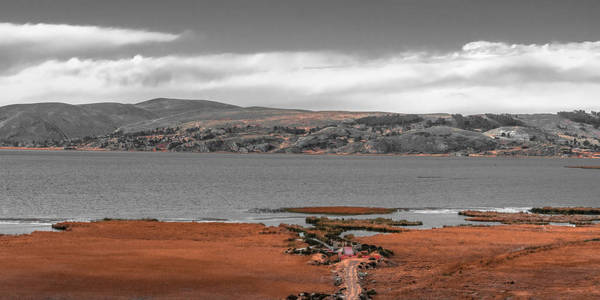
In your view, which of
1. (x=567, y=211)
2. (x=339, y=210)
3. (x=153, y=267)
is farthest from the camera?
(x=567, y=211)

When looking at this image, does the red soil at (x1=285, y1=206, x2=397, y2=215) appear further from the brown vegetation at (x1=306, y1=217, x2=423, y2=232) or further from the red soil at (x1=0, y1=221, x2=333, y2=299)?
the red soil at (x1=0, y1=221, x2=333, y2=299)

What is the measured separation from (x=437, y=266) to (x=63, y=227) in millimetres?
48329

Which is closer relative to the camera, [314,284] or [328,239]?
[314,284]

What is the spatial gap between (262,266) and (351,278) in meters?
8.48

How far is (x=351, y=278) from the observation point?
4238 cm

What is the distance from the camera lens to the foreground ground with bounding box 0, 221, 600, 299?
38.6 meters

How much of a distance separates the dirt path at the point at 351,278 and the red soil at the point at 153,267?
4.65 feet

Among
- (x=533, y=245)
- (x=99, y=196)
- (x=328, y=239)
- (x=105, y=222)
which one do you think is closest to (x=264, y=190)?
(x=99, y=196)

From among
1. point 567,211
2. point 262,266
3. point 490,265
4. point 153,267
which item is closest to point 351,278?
point 262,266

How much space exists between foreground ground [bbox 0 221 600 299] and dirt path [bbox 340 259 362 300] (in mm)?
1131

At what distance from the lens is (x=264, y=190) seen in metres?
144

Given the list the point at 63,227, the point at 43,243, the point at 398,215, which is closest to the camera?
the point at 43,243

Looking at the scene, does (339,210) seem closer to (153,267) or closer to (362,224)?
(362,224)

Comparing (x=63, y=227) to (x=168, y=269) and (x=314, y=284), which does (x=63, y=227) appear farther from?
(x=314, y=284)
